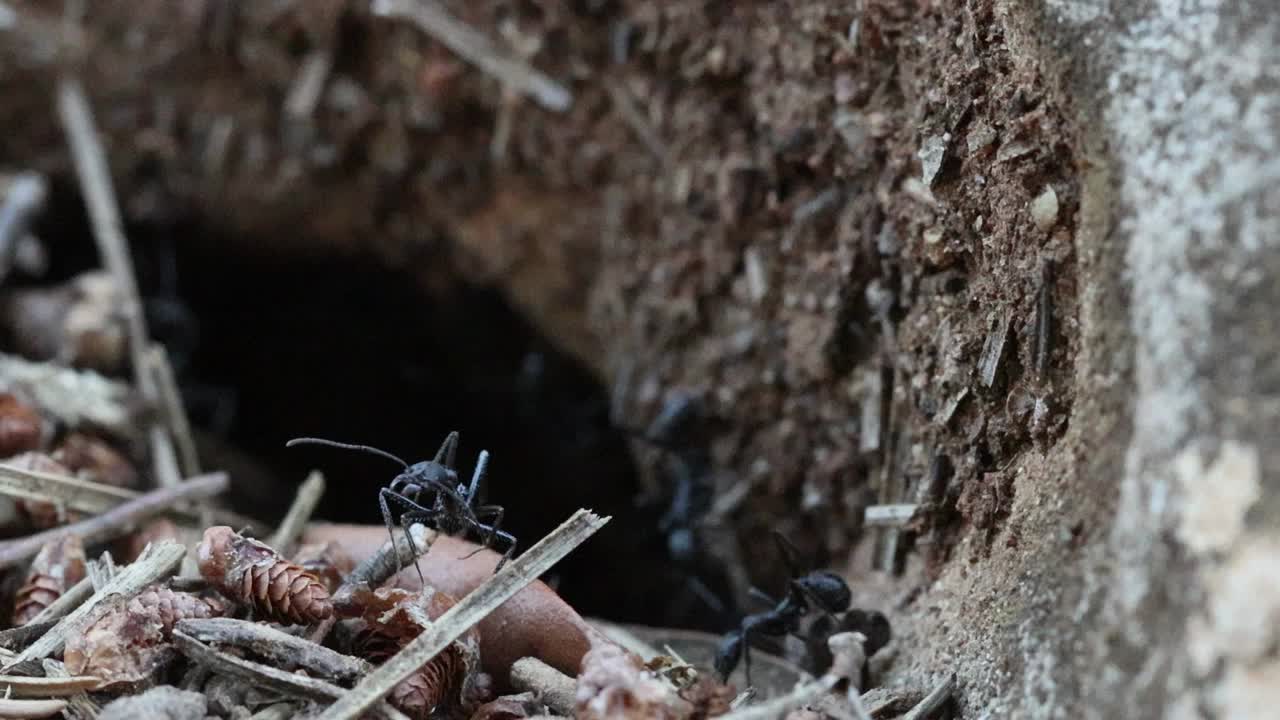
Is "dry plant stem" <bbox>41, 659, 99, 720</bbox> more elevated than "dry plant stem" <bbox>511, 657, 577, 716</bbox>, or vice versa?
"dry plant stem" <bbox>511, 657, 577, 716</bbox>

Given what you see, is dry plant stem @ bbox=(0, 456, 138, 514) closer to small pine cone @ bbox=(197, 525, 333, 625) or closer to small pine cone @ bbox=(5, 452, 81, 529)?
small pine cone @ bbox=(5, 452, 81, 529)

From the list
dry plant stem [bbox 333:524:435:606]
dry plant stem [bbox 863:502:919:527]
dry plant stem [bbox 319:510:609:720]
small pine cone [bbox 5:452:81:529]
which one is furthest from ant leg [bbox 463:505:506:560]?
small pine cone [bbox 5:452:81:529]

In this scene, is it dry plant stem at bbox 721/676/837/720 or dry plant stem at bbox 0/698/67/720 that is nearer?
dry plant stem at bbox 721/676/837/720

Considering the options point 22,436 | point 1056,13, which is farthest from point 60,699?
point 1056,13

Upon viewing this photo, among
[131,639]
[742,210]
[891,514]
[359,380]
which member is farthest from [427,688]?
[359,380]

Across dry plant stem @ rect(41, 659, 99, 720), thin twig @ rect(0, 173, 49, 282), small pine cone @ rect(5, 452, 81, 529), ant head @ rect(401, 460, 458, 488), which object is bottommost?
dry plant stem @ rect(41, 659, 99, 720)

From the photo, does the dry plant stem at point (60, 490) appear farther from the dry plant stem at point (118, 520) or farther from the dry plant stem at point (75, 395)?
the dry plant stem at point (75, 395)

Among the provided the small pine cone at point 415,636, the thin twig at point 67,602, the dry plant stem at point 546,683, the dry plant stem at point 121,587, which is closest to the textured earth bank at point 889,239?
the dry plant stem at point 546,683

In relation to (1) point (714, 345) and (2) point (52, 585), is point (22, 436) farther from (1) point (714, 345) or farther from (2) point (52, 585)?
(1) point (714, 345)
